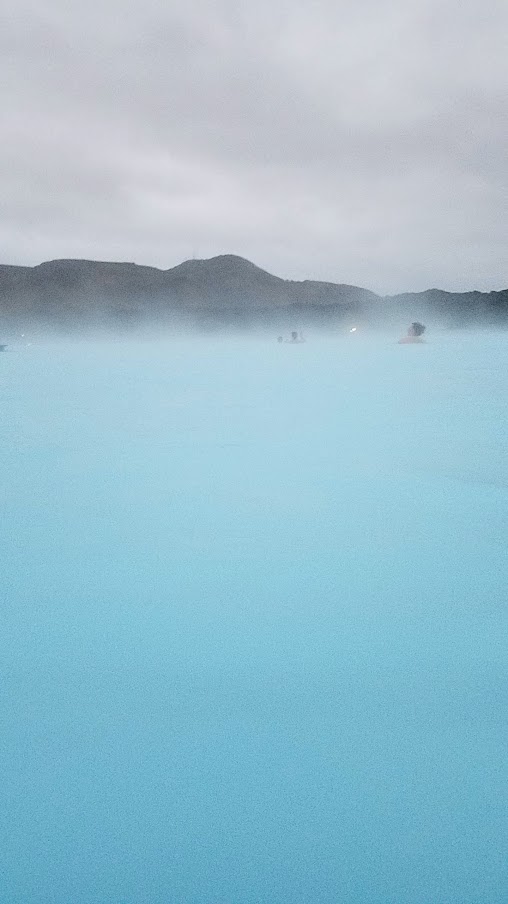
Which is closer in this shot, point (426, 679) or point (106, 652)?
point (426, 679)

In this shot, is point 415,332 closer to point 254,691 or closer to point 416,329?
point 416,329

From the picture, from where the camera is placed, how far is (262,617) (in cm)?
284

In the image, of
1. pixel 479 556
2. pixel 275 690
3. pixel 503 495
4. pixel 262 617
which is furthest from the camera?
pixel 503 495

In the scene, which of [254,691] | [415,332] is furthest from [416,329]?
[254,691]

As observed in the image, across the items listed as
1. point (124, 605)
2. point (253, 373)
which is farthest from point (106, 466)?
point (253, 373)

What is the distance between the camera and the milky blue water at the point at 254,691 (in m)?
1.54

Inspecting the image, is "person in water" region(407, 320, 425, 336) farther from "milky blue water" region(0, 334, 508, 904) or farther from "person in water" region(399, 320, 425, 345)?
"milky blue water" region(0, 334, 508, 904)

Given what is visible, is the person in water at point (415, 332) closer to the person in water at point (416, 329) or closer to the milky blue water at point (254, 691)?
the person in water at point (416, 329)

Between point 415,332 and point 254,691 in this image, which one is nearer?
point 254,691

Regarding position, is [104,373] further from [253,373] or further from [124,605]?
[124,605]

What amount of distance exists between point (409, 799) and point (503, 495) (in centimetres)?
359

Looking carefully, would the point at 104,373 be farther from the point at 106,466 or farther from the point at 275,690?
the point at 275,690

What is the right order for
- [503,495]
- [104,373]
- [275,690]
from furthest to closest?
[104,373] → [503,495] → [275,690]

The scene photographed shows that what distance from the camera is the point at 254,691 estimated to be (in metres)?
2.22
